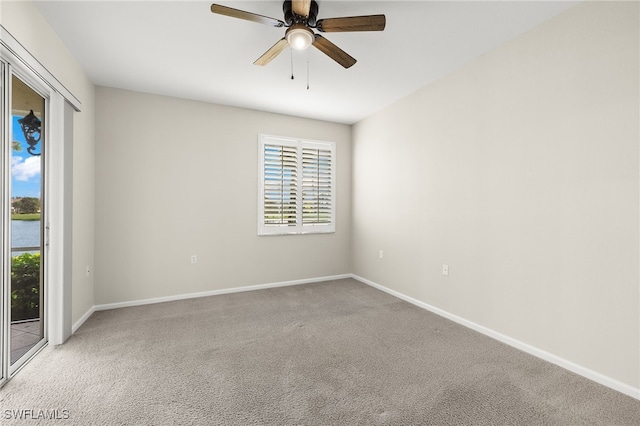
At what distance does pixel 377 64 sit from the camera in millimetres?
3031

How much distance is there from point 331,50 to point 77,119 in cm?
263

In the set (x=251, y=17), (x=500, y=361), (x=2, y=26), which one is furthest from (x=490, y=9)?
(x=2, y=26)

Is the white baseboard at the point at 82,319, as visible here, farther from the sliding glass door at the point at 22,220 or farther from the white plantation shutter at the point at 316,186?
the white plantation shutter at the point at 316,186

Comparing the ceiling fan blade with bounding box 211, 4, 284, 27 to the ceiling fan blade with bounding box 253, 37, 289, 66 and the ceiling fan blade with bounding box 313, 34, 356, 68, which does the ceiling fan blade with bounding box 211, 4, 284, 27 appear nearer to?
the ceiling fan blade with bounding box 253, 37, 289, 66

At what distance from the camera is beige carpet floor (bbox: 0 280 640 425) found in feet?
5.72

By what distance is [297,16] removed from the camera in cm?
206

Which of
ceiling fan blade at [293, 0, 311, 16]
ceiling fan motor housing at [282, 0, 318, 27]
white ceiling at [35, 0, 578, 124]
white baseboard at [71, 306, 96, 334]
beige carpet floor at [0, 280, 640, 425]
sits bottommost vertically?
beige carpet floor at [0, 280, 640, 425]

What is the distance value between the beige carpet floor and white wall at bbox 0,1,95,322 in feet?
1.78

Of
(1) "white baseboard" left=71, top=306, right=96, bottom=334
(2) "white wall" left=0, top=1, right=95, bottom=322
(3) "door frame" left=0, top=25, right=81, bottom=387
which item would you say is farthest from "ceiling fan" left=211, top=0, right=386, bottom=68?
(1) "white baseboard" left=71, top=306, right=96, bottom=334

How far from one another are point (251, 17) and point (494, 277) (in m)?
2.96

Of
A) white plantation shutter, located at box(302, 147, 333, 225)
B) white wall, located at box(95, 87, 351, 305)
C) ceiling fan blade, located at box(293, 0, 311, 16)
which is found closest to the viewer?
ceiling fan blade, located at box(293, 0, 311, 16)

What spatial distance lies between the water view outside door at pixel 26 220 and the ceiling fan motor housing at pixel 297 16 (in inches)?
79.3

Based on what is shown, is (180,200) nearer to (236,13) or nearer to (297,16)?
(236,13)

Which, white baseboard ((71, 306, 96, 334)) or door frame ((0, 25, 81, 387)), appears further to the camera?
white baseboard ((71, 306, 96, 334))
